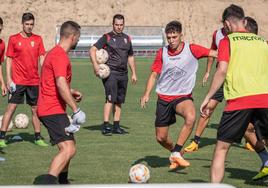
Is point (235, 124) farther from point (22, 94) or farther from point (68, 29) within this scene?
point (22, 94)

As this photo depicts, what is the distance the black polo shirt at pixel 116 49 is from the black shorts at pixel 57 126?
645cm

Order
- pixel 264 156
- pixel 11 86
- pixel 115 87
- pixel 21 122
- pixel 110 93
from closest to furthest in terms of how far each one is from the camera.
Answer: pixel 264 156 < pixel 11 86 < pixel 110 93 < pixel 115 87 < pixel 21 122

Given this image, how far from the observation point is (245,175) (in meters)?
10.1

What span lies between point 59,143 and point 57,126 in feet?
0.67

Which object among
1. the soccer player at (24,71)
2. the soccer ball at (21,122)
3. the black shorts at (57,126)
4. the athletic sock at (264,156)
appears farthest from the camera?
the soccer ball at (21,122)

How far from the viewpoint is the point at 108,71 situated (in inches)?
582

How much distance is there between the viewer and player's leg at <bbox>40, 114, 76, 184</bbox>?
8.32 m

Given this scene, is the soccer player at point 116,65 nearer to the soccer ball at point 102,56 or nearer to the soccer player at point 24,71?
the soccer ball at point 102,56

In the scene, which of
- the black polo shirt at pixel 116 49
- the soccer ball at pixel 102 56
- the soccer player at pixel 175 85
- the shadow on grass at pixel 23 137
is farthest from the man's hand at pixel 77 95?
the black polo shirt at pixel 116 49

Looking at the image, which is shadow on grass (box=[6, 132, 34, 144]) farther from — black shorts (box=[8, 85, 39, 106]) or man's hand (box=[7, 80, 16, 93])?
man's hand (box=[7, 80, 16, 93])

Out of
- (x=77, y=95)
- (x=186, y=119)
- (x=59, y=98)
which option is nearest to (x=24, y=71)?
(x=186, y=119)

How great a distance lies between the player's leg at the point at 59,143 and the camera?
8.32m

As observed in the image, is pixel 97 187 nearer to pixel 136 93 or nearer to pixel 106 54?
pixel 106 54

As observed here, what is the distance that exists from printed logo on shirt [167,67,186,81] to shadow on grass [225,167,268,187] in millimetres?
1565
